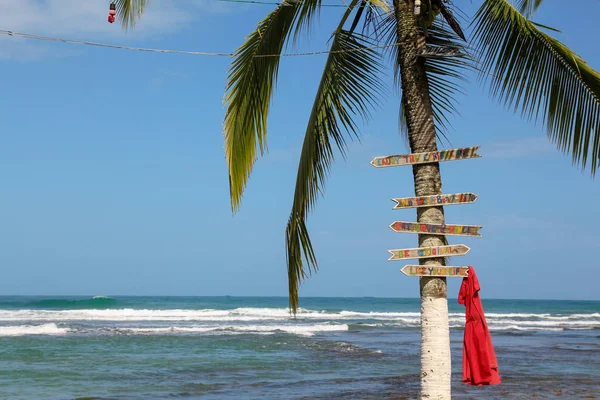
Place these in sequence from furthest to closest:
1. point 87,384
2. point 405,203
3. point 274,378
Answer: point 274,378 → point 87,384 → point 405,203

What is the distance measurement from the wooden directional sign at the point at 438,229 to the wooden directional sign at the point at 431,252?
0.45ft

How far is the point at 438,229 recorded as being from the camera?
5371 mm

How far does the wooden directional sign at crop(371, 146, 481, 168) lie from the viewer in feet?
17.5

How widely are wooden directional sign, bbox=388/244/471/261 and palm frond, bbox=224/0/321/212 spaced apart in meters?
1.67

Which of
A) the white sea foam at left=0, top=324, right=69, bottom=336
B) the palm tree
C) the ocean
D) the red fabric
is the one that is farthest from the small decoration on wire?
the white sea foam at left=0, top=324, right=69, bottom=336

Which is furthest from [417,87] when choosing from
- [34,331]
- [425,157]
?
[34,331]

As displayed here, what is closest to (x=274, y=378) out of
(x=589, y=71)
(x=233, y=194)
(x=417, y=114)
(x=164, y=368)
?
(x=164, y=368)

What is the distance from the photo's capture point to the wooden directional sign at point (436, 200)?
5289 millimetres

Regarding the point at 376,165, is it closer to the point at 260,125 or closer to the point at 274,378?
the point at 260,125

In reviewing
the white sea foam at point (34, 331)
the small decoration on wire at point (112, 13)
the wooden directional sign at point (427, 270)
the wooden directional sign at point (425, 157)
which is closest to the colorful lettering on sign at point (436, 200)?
the wooden directional sign at point (425, 157)

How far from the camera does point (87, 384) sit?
13.0 m

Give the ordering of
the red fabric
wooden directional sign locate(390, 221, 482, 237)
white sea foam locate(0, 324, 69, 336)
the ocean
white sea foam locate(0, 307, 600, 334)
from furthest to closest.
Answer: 1. white sea foam locate(0, 307, 600, 334)
2. white sea foam locate(0, 324, 69, 336)
3. the ocean
4. the red fabric
5. wooden directional sign locate(390, 221, 482, 237)

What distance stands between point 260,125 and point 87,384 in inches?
337

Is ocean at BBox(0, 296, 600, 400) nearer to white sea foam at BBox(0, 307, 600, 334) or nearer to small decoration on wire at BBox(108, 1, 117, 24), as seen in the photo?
white sea foam at BBox(0, 307, 600, 334)
